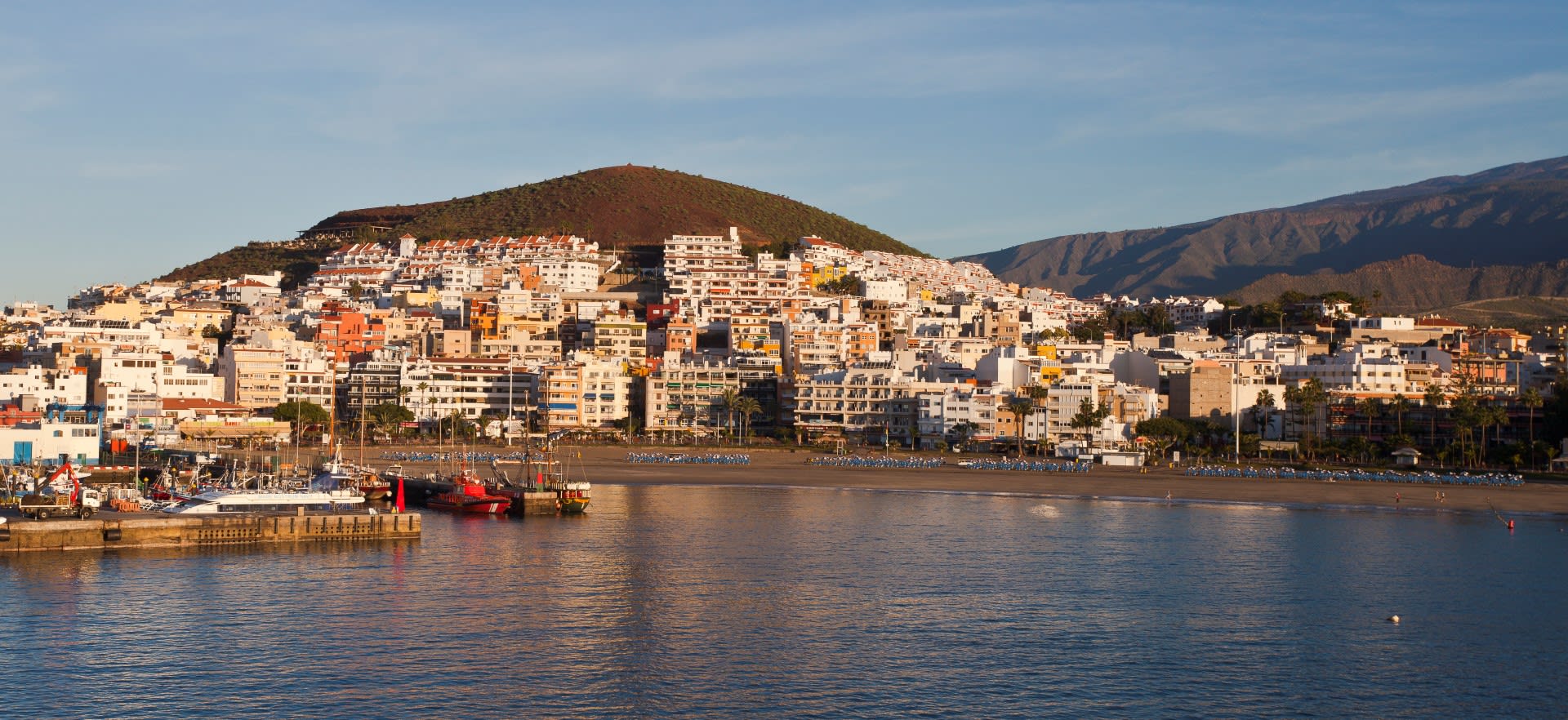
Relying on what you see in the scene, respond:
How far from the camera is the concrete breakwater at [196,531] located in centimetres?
5053

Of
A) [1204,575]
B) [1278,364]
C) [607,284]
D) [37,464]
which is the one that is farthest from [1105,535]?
[607,284]

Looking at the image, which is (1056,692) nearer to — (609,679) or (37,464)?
(609,679)

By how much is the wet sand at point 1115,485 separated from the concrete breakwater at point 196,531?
23662 mm

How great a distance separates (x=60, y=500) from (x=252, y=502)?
21.6 ft

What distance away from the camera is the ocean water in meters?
31.6

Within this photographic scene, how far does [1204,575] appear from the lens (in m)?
48.3

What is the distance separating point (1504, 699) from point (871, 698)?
13452 millimetres

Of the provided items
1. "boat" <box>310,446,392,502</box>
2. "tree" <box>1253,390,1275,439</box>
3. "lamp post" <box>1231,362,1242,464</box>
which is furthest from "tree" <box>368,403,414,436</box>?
"tree" <box>1253,390,1275,439</box>

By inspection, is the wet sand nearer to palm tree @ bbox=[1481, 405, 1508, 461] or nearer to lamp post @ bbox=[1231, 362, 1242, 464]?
palm tree @ bbox=[1481, 405, 1508, 461]

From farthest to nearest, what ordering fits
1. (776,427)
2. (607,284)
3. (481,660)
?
(607,284)
(776,427)
(481,660)

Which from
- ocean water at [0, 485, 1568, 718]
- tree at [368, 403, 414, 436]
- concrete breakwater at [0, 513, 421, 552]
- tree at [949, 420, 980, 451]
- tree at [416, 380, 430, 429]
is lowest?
ocean water at [0, 485, 1568, 718]

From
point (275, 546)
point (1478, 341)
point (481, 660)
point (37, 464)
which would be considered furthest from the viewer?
point (1478, 341)

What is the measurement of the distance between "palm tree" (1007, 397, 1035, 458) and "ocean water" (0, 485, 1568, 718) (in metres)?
41.1

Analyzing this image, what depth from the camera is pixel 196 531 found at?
53.3m
